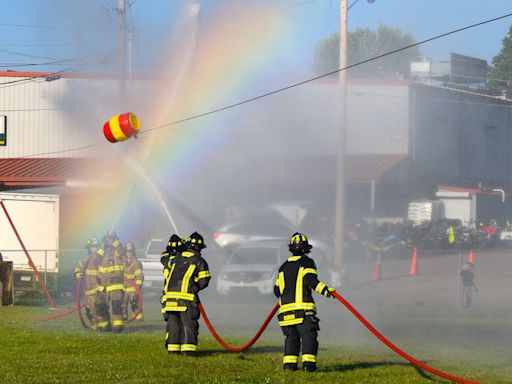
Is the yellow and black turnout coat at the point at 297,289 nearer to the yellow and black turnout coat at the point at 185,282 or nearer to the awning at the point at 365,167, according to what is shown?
the yellow and black turnout coat at the point at 185,282

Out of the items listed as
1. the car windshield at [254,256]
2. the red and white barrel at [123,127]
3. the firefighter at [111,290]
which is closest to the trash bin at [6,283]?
the red and white barrel at [123,127]

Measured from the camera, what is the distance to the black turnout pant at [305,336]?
11.6 m

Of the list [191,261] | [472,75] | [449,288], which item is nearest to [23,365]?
[191,261]

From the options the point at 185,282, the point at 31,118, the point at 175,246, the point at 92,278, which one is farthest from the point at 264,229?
the point at 31,118

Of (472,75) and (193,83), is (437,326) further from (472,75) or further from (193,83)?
(472,75)

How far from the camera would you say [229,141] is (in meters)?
31.0

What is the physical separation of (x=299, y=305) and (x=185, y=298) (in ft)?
6.25

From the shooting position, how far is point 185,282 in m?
12.9

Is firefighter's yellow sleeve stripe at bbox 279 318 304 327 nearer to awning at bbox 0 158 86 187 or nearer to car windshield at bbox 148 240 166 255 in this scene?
car windshield at bbox 148 240 166 255

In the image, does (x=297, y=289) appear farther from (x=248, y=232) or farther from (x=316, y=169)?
(x=316, y=169)

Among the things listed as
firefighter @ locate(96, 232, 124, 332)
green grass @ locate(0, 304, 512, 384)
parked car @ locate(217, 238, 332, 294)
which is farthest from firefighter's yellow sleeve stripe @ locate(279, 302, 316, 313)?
parked car @ locate(217, 238, 332, 294)

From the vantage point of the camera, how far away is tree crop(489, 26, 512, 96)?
27.7 meters

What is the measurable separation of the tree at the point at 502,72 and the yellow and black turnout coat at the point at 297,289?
17108mm

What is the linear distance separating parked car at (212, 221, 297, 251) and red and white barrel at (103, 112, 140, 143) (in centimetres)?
832
